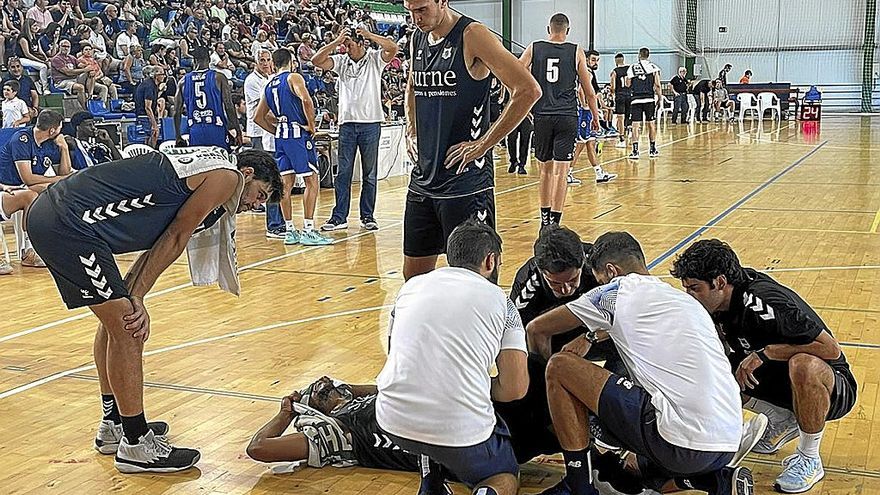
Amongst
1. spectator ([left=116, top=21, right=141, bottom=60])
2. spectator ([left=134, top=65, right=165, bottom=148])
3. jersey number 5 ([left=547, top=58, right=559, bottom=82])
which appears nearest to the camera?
jersey number 5 ([left=547, top=58, right=559, bottom=82])

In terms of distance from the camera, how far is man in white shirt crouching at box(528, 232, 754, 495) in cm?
301

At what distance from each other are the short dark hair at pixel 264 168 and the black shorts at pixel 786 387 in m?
1.92

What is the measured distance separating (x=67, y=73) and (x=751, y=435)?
46.2 ft

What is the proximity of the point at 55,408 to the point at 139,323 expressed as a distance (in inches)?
44.8

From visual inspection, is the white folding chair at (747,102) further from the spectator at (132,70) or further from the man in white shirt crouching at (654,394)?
the man in white shirt crouching at (654,394)

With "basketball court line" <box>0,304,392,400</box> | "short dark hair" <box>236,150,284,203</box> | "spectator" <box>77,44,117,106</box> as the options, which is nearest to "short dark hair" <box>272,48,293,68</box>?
"basketball court line" <box>0,304,392,400</box>

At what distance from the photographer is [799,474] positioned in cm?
342

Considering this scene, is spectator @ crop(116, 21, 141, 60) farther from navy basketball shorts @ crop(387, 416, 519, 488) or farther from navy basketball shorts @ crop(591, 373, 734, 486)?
navy basketball shorts @ crop(591, 373, 734, 486)

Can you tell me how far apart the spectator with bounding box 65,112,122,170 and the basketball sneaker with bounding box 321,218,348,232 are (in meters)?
2.15

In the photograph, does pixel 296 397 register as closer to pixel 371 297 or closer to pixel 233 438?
pixel 233 438

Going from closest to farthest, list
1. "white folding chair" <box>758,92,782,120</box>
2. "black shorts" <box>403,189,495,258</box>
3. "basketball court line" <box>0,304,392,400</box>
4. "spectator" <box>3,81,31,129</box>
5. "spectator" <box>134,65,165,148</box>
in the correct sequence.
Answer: "black shorts" <box>403,189,495,258</box>, "basketball court line" <box>0,304,392,400</box>, "spectator" <box>3,81,31,129</box>, "spectator" <box>134,65,165,148</box>, "white folding chair" <box>758,92,782,120</box>

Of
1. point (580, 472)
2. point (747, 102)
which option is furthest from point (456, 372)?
point (747, 102)

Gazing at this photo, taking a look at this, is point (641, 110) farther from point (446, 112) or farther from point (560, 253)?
point (560, 253)

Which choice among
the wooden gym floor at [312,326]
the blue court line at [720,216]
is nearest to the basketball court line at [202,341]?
the wooden gym floor at [312,326]
